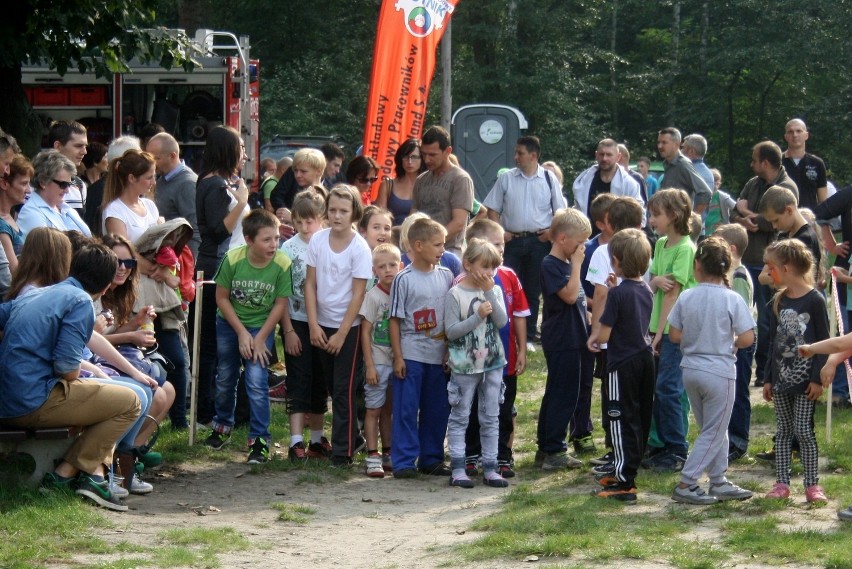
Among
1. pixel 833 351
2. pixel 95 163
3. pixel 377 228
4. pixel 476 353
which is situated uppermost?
pixel 95 163

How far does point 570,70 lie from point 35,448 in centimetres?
3368

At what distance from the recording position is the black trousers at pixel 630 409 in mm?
7676

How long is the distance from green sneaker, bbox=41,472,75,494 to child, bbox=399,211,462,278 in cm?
270

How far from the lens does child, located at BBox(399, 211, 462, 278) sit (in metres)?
8.53

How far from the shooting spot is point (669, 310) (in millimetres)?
8578

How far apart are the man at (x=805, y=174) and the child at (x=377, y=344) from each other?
5.64 metres

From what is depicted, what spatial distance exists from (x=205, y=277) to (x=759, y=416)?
15.7ft

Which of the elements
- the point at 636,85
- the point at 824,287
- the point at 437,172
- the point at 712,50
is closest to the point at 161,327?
the point at 437,172

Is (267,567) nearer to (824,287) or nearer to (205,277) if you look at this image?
(205,277)

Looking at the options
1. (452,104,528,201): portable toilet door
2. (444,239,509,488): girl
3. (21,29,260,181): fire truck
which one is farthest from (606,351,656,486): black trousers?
(452,104,528,201): portable toilet door

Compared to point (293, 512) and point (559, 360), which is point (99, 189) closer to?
point (293, 512)

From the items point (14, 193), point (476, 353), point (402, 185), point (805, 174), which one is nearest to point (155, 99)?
point (402, 185)

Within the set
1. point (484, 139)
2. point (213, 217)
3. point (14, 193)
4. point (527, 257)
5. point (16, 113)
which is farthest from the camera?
point (484, 139)

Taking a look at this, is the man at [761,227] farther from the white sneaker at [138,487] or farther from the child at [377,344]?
the white sneaker at [138,487]
